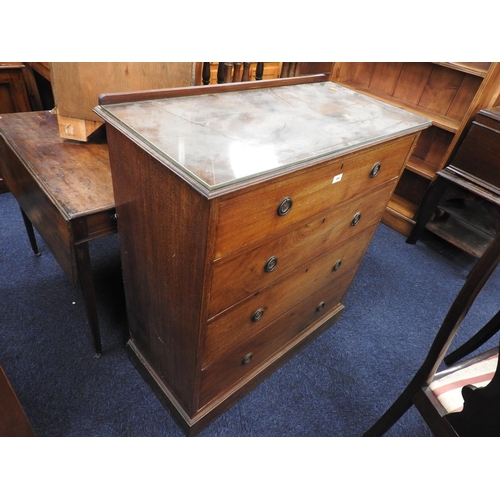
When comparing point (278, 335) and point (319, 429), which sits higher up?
point (278, 335)

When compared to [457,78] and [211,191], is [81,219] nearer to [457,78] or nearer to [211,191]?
[211,191]

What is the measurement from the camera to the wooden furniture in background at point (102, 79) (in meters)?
1.31

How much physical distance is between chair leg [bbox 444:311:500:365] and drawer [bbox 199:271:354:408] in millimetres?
626

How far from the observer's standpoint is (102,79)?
134 centimetres

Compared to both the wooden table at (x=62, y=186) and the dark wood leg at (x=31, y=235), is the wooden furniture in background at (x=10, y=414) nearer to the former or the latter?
the wooden table at (x=62, y=186)

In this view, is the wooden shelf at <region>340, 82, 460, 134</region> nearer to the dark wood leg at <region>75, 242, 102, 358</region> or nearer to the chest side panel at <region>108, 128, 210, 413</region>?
the chest side panel at <region>108, 128, 210, 413</region>

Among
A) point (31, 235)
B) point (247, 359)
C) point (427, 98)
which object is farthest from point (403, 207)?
point (31, 235)

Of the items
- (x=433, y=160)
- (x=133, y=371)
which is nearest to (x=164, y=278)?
(x=133, y=371)

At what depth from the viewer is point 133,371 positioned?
160cm


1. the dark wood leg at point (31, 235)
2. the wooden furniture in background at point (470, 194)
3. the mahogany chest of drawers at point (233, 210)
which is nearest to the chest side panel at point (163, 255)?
the mahogany chest of drawers at point (233, 210)

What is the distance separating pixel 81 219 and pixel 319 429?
3.94 feet

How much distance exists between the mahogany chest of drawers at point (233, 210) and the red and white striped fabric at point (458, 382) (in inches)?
21.0

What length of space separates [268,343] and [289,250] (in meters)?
0.52

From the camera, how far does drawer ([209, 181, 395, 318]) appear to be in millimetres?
966
